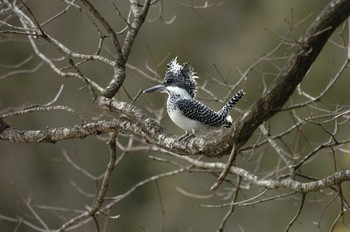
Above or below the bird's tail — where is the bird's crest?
above

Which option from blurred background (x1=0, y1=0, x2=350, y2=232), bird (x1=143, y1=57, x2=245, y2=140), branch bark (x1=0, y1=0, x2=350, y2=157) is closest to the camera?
branch bark (x1=0, y1=0, x2=350, y2=157)

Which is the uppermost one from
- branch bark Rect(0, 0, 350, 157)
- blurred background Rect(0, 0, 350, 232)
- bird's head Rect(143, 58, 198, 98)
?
blurred background Rect(0, 0, 350, 232)

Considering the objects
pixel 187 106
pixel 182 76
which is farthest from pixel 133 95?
pixel 187 106

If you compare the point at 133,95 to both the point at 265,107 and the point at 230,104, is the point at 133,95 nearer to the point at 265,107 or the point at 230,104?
the point at 230,104

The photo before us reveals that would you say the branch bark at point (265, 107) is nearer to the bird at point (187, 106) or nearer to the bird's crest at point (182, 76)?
the bird at point (187, 106)

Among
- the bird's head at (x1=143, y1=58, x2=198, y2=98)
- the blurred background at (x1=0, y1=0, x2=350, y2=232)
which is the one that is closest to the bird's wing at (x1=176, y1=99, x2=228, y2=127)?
the bird's head at (x1=143, y1=58, x2=198, y2=98)

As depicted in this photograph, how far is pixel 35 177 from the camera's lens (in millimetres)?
11070

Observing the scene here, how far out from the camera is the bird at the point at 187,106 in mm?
3832

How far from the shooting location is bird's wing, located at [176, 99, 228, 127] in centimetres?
385

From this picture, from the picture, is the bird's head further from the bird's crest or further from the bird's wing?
the bird's wing

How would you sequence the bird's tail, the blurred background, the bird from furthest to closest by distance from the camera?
the blurred background < the bird < the bird's tail

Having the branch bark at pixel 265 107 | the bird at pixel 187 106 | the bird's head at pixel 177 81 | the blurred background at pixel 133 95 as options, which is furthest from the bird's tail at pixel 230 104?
the blurred background at pixel 133 95

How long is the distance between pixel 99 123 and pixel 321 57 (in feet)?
22.7

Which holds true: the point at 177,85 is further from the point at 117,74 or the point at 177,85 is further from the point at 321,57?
the point at 321,57
